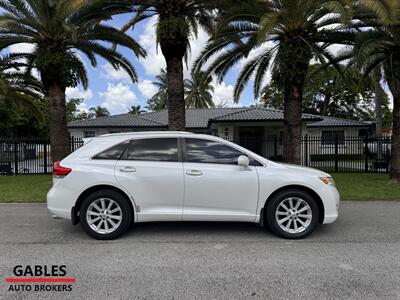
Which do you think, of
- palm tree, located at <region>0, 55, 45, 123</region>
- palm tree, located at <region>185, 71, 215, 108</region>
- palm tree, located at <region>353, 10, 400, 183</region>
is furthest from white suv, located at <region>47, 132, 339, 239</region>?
palm tree, located at <region>185, 71, 215, 108</region>

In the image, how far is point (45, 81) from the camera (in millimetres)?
11234

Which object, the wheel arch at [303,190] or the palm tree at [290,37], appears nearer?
the wheel arch at [303,190]

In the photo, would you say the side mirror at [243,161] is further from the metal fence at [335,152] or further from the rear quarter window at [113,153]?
the metal fence at [335,152]

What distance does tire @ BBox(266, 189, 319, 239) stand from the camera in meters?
4.69

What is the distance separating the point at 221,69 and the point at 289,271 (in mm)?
10021

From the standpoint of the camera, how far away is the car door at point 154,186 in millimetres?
4652

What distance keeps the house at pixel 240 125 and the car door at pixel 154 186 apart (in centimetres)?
1401

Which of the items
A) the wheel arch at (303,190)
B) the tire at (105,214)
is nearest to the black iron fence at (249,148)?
the tire at (105,214)

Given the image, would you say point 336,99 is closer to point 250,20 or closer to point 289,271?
point 250,20

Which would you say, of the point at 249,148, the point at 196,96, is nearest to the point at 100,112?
the point at 196,96

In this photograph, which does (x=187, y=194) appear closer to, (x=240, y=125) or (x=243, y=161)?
(x=243, y=161)

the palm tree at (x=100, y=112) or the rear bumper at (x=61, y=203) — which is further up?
the palm tree at (x=100, y=112)

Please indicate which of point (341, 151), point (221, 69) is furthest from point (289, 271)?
point (341, 151)

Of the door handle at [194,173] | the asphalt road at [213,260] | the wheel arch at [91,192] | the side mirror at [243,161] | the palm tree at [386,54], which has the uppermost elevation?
the palm tree at [386,54]
